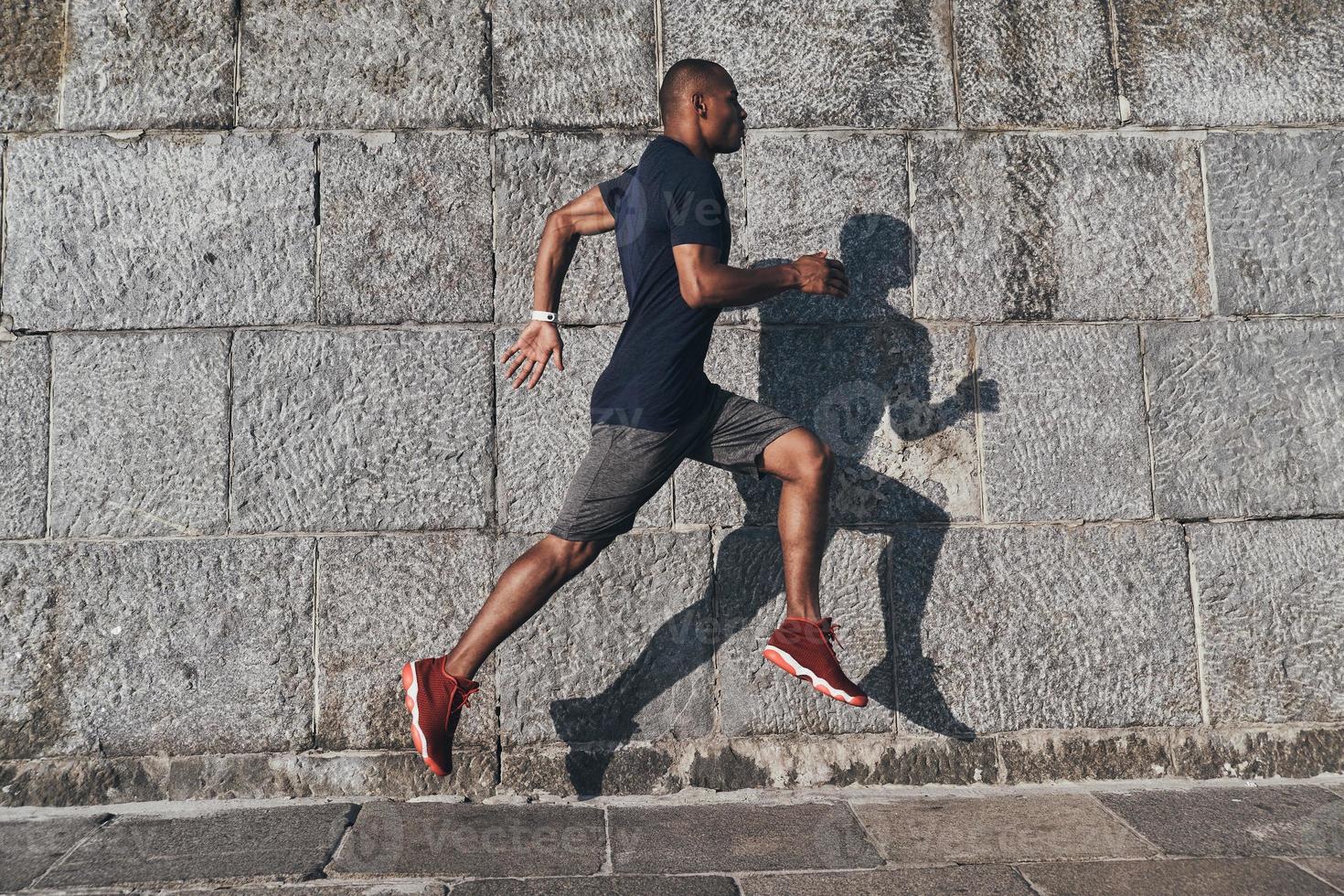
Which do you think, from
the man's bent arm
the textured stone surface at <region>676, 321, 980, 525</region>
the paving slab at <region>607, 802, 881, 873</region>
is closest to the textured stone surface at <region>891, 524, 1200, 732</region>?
the textured stone surface at <region>676, 321, 980, 525</region>

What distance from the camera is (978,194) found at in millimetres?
4195

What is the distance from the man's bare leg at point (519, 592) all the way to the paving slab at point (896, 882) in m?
1.04

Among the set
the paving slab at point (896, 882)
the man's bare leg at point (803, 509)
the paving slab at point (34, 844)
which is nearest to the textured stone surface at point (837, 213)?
the man's bare leg at point (803, 509)

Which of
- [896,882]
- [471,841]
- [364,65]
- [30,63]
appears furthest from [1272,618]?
→ [30,63]

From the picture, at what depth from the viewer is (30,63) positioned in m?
4.12

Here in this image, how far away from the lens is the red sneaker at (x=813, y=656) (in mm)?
3223

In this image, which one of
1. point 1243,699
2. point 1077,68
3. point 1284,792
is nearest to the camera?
point 1284,792

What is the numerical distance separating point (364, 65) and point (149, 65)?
82 cm

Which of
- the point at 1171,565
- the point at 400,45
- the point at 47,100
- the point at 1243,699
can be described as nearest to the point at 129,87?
the point at 47,100

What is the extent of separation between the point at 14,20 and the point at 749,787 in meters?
4.05

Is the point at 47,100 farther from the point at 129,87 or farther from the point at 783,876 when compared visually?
the point at 783,876

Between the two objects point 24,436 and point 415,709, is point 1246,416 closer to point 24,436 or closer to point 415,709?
point 415,709

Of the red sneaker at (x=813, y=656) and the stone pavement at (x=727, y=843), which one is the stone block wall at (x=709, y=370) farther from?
the red sneaker at (x=813, y=656)

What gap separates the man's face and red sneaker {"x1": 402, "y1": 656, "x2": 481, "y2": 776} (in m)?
1.87
